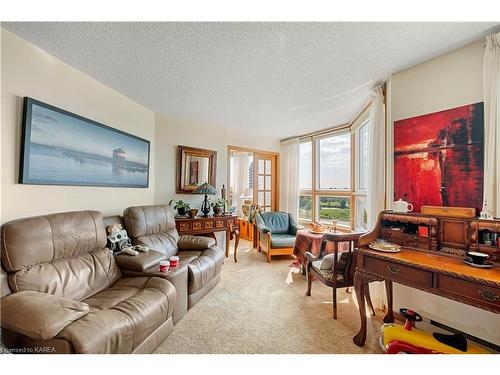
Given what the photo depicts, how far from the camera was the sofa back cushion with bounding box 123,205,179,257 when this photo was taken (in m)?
2.45

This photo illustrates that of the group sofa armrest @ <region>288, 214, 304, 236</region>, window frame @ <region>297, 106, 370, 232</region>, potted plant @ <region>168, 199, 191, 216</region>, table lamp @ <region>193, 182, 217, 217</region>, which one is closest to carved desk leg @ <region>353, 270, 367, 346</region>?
window frame @ <region>297, 106, 370, 232</region>

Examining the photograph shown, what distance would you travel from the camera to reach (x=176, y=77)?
2268 mm

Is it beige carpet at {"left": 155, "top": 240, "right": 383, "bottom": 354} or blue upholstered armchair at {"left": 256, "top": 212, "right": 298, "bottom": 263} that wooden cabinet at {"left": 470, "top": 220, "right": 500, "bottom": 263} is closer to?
beige carpet at {"left": 155, "top": 240, "right": 383, "bottom": 354}

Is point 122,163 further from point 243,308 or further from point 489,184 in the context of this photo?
point 489,184

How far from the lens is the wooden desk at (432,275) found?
3.85ft

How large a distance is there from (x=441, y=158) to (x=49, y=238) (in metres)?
3.25

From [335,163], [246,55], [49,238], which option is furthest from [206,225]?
[335,163]

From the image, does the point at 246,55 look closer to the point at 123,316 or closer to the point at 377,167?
the point at 377,167

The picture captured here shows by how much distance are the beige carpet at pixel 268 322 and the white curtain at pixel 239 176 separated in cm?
280

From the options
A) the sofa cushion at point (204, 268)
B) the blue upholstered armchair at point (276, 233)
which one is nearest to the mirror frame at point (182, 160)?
the sofa cushion at point (204, 268)

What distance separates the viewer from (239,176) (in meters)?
5.58

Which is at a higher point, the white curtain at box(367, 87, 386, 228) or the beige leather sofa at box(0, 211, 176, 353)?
the white curtain at box(367, 87, 386, 228)
